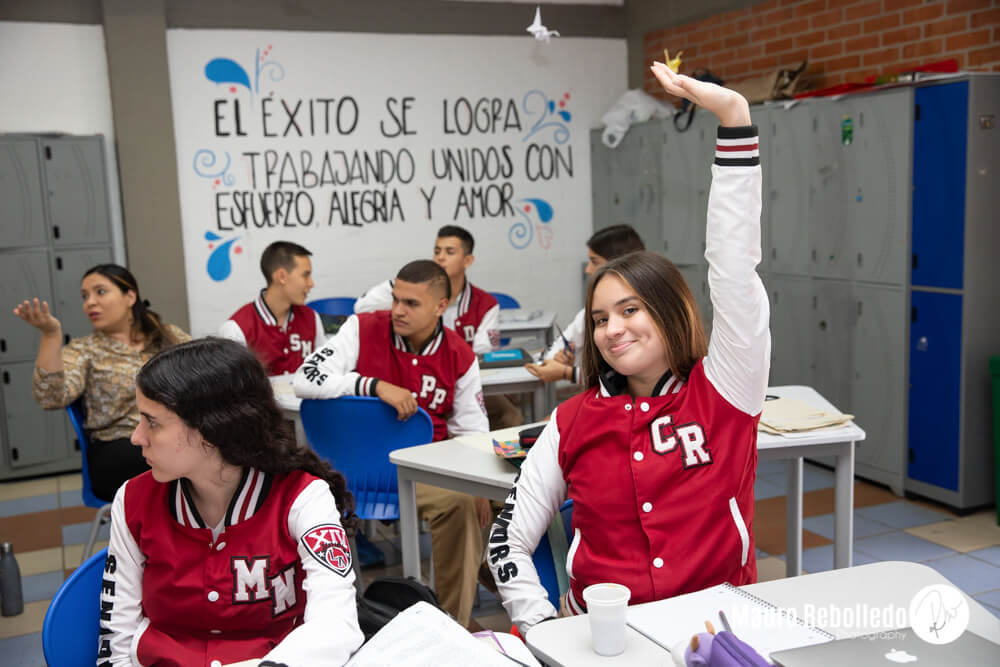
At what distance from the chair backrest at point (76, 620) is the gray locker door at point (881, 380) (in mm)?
3676

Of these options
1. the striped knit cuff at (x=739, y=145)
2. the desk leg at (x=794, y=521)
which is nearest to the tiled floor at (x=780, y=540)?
the desk leg at (x=794, y=521)

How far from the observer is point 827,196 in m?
4.49

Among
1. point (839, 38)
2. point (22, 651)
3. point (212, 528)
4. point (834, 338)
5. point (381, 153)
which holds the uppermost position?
point (839, 38)

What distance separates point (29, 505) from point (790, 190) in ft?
14.3

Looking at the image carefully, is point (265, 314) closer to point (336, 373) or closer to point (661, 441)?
point (336, 373)

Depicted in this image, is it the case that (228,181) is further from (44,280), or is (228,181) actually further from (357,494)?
(357,494)

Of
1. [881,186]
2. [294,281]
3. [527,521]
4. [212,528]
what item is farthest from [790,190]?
[212,528]

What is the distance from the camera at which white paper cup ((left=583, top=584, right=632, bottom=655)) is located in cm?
125

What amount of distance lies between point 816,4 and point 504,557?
4.49m

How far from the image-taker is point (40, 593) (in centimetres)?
348

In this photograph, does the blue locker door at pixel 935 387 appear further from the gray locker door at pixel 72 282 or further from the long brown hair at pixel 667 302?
the gray locker door at pixel 72 282

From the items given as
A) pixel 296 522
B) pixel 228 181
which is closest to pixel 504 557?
pixel 296 522

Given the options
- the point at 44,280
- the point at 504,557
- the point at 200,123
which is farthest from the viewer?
the point at 200,123

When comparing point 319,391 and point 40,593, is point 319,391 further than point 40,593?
No
